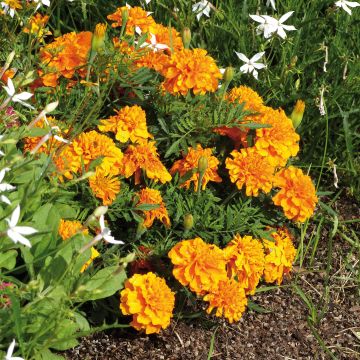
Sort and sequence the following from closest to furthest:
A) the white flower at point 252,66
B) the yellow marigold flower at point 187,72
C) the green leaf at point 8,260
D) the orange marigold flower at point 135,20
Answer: the green leaf at point 8,260 < the yellow marigold flower at point 187,72 < the orange marigold flower at point 135,20 < the white flower at point 252,66

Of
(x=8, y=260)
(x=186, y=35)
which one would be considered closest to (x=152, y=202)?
(x=8, y=260)

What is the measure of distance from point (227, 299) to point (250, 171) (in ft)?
1.24

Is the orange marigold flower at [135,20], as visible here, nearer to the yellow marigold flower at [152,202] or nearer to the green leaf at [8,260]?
the yellow marigold flower at [152,202]

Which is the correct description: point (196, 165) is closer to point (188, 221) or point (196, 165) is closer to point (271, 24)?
point (188, 221)

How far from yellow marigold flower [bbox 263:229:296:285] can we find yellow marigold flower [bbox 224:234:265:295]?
0.08m

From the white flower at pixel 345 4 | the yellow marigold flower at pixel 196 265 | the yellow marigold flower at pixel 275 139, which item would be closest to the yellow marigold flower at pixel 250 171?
the yellow marigold flower at pixel 275 139

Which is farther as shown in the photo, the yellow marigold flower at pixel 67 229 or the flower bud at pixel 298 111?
the flower bud at pixel 298 111

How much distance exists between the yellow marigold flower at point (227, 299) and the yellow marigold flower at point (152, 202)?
0.24 metres

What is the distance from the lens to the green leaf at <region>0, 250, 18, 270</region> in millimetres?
2033

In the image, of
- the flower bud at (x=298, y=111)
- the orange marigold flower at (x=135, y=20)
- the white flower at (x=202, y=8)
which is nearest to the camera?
the flower bud at (x=298, y=111)

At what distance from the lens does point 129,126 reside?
2340 mm

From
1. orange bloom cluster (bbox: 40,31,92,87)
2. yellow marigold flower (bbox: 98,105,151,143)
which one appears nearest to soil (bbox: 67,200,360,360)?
yellow marigold flower (bbox: 98,105,151,143)

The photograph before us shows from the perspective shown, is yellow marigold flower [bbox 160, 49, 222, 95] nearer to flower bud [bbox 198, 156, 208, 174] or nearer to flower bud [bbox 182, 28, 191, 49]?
flower bud [bbox 182, 28, 191, 49]

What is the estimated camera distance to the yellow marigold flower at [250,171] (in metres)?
2.33
